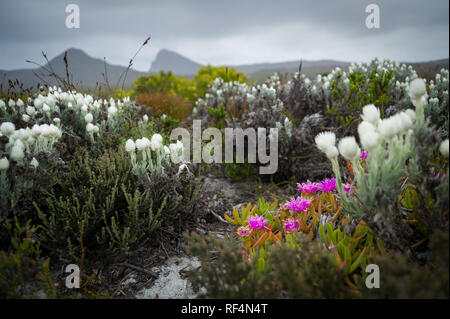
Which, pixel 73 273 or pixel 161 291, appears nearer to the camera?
pixel 73 273

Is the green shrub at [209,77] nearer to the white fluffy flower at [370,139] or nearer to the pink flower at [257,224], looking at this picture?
the pink flower at [257,224]

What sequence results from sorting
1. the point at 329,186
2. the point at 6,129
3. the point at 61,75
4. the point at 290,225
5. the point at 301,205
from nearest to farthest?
the point at 6,129 < the point at 290,225 < the point at 301,205 < the point at 329,186 < the point at 61,75

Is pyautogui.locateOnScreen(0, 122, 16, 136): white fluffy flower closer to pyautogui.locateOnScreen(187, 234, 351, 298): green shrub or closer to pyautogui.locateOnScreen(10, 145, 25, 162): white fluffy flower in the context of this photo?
pyautogui.locateOnScreen(10, 145, 25, 162): white fluffy flower

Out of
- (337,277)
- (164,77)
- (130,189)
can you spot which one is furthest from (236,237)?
(164,77)

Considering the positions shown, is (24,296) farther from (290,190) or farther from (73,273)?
(290,190)

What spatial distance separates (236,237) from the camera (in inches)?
105

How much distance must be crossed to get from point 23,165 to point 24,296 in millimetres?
878

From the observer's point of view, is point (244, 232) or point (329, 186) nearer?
point (244, 232)

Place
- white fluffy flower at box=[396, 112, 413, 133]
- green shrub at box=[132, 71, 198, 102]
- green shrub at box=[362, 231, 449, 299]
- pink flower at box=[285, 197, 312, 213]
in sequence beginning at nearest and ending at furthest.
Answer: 1. green shrub at box=[362, 231, 449, 299]
2. white fluffy flower at box=[396, 112, 413, 133]
3. pink flower at box=[285, 197, 312, 213]
4. green shrub at box=[132, 71, 198, 102]

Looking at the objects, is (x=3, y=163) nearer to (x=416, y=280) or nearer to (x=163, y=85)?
(x=416, y=280)

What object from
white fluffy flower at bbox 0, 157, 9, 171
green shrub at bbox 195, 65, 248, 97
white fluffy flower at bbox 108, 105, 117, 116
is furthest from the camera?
green shrub at bbox 195, 65, 248, 97

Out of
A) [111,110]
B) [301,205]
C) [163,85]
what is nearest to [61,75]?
[111,110]

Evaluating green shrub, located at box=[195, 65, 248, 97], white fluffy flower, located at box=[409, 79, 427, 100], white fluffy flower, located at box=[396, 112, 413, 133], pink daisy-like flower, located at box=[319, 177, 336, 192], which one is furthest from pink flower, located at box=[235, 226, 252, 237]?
green shrub, located at box=[195, 65, 248, 97]

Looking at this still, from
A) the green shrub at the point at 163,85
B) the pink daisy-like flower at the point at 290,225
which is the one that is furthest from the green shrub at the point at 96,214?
the green shrub at the point at 163,85
